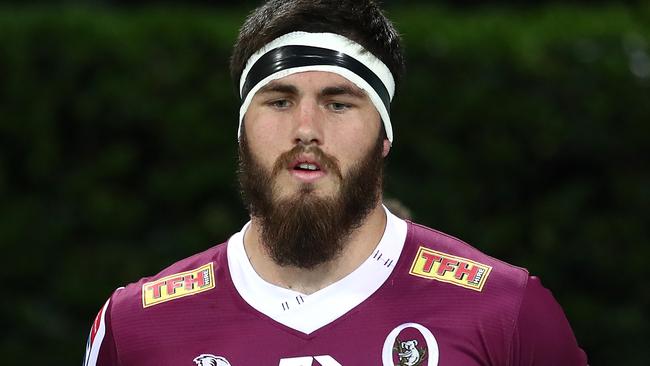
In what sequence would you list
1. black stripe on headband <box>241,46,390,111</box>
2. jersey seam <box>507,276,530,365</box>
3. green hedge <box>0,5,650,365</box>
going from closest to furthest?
1. jersey seam <box>507,276,530,365</box>
2. black stripe on headband <box>241,46,390,111</box>
3. green hedge <box>0,5,650,365</box>

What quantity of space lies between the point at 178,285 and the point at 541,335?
3.15 ft

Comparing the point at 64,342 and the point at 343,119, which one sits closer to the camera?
the point at 343,119

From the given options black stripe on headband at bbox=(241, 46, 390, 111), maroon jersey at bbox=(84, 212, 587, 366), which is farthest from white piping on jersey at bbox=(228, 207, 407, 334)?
black stripe on headband at bbox=(241, 46, 390, 111)

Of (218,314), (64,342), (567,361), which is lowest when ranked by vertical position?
(567,361)

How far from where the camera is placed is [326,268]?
139 inches

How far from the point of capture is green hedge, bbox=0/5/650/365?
661 cm

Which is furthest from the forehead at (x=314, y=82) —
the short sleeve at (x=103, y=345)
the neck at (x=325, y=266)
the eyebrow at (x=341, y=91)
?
the short sleeve at (x=103, y=345)

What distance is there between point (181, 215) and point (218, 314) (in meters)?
3.32

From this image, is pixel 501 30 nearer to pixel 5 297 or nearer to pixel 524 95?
pixel 524 95

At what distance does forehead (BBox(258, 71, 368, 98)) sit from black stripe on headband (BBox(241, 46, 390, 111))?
26mm

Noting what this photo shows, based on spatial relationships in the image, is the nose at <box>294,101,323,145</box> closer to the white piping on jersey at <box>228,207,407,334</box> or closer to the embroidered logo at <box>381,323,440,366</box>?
the white piping on jersey at <box>228,207,407,334</box>

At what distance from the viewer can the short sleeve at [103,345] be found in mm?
3588

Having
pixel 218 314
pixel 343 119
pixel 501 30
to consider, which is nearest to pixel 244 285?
pixel 218 314

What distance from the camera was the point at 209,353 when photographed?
3422mm
